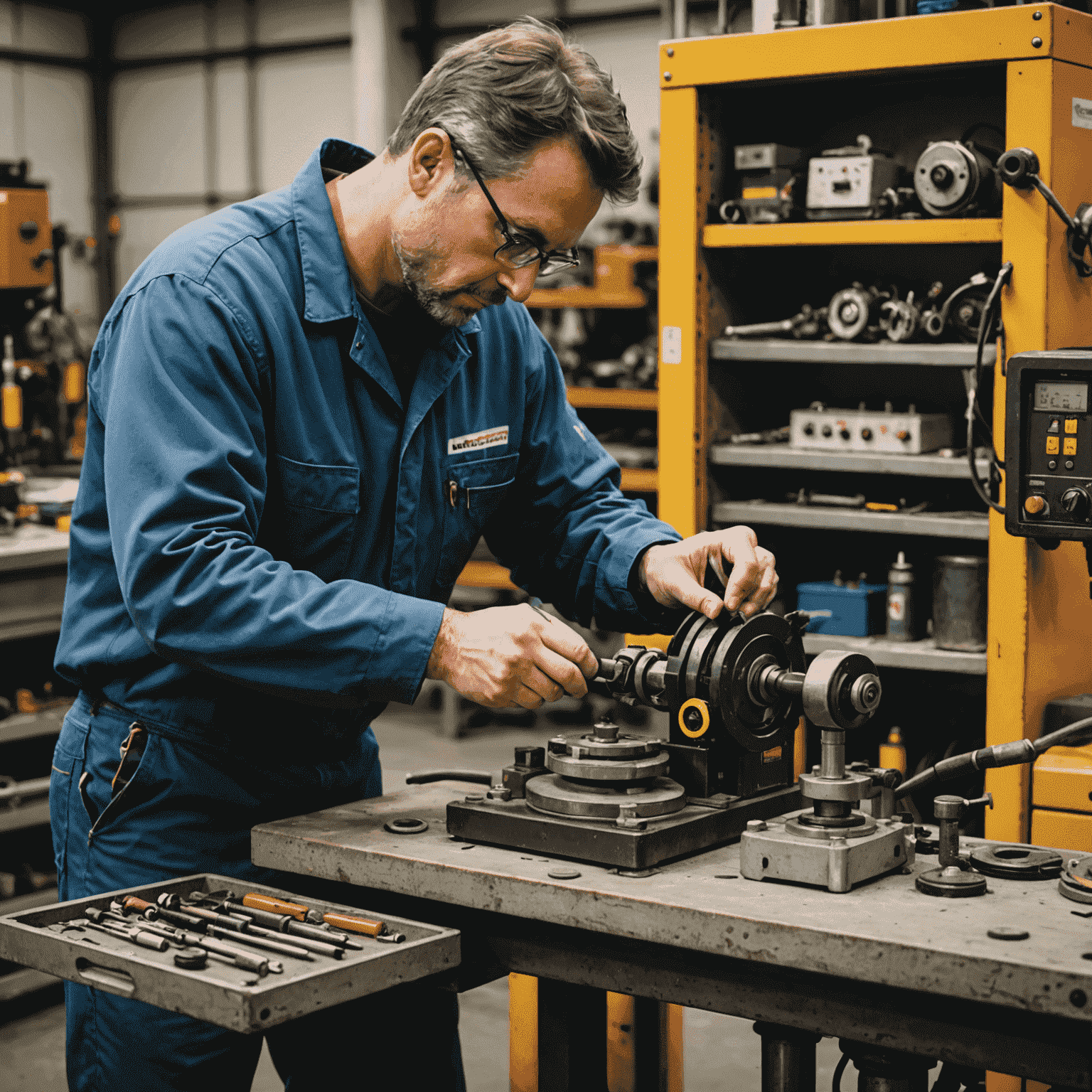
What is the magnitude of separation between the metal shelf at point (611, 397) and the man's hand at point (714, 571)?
3039 mm

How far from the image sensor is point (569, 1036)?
1.51 m

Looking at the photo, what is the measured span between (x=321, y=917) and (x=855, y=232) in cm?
156

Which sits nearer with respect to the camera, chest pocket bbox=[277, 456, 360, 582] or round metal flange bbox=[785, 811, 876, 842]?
round metal flange bbox=[785, 811, 876, 842]

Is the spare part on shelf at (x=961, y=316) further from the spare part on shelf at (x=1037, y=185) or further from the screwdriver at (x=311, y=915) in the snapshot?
the screwdriver at (x=311, y=915)

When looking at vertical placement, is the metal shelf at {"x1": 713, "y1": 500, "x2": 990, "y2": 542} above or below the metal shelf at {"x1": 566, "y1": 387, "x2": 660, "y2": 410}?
below

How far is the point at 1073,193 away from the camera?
226cm

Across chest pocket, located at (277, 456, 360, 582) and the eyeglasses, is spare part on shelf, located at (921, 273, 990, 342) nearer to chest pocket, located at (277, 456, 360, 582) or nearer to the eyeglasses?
the eyeglasses

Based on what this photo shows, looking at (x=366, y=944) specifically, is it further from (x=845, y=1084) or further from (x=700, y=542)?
(x=845, y=1084)

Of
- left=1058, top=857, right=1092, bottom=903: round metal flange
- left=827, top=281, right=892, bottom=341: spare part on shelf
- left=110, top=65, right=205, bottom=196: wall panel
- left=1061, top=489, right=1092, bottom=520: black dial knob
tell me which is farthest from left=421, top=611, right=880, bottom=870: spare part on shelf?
left=110, top=65, right=205, bottom=196: wall panel

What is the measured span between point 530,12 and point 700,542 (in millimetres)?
5275

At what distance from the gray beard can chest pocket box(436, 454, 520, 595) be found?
0.57 ft

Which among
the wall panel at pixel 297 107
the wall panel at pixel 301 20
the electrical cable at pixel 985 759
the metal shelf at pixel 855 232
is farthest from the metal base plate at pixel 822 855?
the wall panel at pixel 301 20

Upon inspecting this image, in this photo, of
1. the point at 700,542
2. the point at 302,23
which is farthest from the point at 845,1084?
the point at 302,23

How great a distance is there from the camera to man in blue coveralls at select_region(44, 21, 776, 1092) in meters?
1.35
